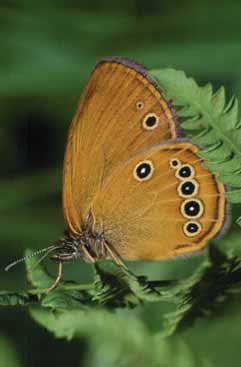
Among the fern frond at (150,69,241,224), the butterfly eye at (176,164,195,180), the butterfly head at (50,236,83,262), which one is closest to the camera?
the fern frond at (150,69,241,224)

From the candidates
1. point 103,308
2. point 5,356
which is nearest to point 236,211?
point 5,356

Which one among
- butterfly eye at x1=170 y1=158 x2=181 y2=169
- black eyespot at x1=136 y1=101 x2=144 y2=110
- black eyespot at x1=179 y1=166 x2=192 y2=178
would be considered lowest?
black eyespot at x1=179 y1=166 x2=192 y2=178

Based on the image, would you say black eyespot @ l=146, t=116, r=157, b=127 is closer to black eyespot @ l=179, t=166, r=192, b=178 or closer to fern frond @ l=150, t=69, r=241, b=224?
black eyespot @ l=179, t=166, r=192, b=178

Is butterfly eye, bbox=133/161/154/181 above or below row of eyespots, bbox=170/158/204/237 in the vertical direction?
above

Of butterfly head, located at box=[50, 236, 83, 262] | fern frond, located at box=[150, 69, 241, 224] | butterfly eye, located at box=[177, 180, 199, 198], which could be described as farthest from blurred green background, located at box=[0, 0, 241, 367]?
fern frond, located at box=[150, 69, 241, 224]

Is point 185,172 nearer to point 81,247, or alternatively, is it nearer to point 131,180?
point 131,180

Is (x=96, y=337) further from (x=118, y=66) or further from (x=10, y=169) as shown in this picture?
(x=10, y=169)
